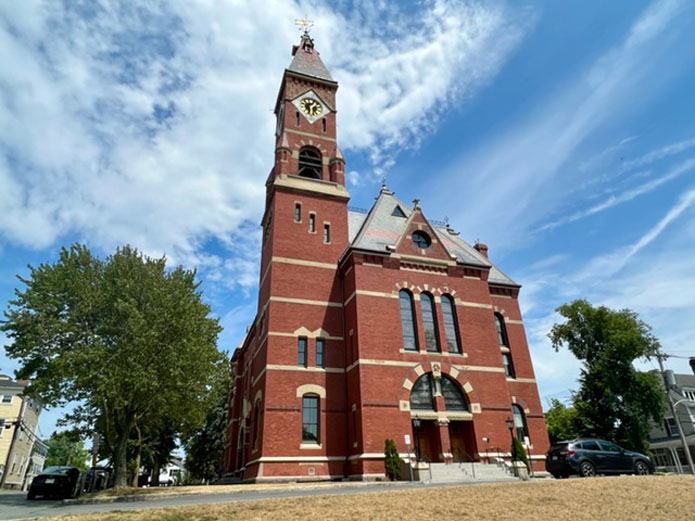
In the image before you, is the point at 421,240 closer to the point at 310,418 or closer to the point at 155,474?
the point at 310,418

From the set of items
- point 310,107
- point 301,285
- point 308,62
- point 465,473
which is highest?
→ point 308,62

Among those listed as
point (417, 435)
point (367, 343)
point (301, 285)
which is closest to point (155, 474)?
point (301, 285)

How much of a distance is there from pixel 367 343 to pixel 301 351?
4.23 meters

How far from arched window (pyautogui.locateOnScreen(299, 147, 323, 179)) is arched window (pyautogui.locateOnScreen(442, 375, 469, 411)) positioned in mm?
17583

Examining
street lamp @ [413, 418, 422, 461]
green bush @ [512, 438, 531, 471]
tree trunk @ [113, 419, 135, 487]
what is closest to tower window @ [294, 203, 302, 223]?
street lamp @ [413, 418, 422, 461]

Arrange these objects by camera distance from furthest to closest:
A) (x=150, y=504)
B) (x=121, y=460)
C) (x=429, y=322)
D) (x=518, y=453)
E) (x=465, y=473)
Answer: (x=429, y=322) → (x=518, y=453) → (x=465, y=473) → (x=121, y=460) → (x=150, y=504)

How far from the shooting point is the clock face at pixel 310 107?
35.5 m

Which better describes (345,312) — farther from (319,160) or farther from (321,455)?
(319,160)

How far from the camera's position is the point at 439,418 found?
80.6ft

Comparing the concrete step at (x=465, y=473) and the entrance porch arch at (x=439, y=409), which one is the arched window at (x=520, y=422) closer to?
the entrance porch arch at (x=439, y=409)

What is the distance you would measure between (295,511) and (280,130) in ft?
101

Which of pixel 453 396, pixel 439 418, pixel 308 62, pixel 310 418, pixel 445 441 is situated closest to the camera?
pixel 445 441

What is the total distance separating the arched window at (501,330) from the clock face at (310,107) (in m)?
21.2

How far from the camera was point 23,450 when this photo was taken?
4728cm
